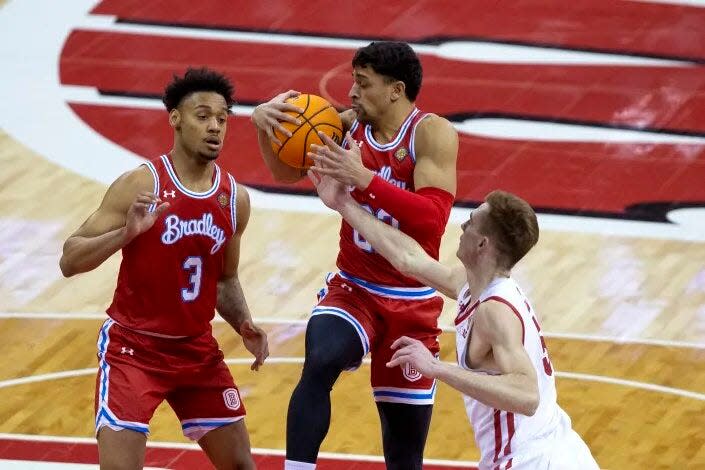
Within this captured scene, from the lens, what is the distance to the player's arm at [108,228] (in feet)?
22.1

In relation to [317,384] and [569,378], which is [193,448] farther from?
[569,378]

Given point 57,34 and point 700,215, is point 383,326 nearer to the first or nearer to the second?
point 700,215

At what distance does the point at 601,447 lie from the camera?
29.2 ft

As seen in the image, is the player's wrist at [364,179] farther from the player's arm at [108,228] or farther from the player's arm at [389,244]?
the player's arm at [108,228]

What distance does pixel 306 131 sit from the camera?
7.10 m

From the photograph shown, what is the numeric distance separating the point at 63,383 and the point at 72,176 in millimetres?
3043

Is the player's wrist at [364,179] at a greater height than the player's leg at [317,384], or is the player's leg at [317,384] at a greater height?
the player's wrist at [364,179]

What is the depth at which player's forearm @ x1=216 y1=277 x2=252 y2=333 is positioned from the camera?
735cm

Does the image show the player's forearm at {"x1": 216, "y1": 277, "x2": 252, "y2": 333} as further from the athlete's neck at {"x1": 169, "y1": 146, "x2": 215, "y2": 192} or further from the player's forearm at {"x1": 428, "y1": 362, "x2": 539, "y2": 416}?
the player's forearm at {"x1": 428, "y1": 362, "x2": 539, "y2": 416}

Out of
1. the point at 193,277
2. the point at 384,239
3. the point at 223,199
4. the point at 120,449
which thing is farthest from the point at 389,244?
the point at 120,449

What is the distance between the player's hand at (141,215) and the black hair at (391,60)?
125cm

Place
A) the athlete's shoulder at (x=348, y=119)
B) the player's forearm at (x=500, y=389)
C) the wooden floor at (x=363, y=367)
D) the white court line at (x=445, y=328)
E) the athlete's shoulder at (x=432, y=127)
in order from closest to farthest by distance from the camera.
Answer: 1. the player's forearm at (x=500, y=389)
2. the athlete's shoulder at (x=432, y=127)
3. the athlete's shoulder at (x=348, y=119)
4. the wooden floor at (x=363, y=367)
5. the white court line at (x=445, y=328)

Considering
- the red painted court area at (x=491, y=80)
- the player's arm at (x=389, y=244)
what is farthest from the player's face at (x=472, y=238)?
the red painted court area at (x=491, y=80)

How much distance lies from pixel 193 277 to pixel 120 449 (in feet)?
2.85
